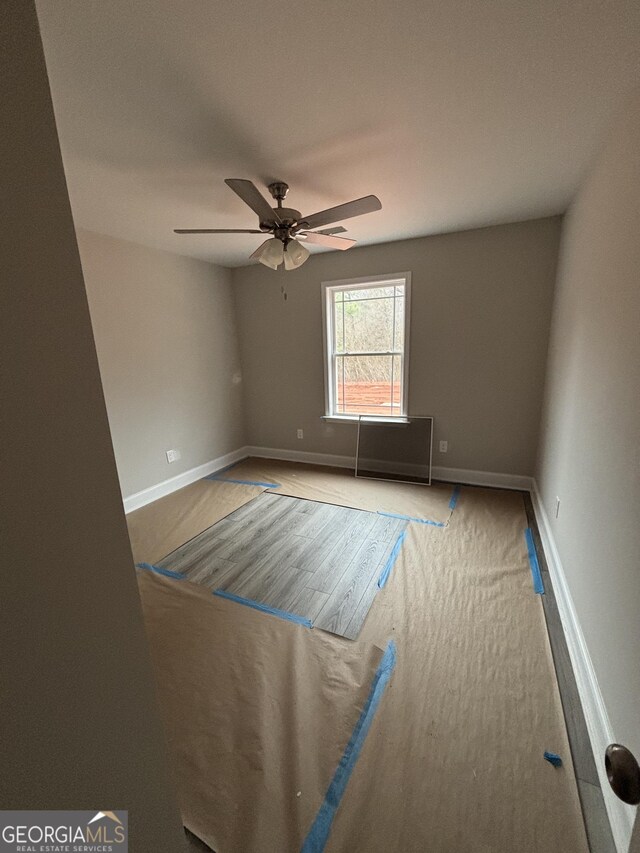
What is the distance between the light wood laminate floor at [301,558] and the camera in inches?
77.7

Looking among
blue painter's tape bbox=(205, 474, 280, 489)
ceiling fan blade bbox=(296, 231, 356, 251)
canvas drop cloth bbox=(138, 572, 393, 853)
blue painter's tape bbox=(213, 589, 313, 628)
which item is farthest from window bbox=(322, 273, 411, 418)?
canvas drop cloth bbox=(138, 572, 393, 853)

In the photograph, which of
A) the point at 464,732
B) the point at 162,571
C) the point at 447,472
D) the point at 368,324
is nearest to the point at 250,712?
the point at 464,732

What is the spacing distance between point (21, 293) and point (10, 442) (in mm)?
220

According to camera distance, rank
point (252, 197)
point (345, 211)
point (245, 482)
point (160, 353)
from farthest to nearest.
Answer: point (245, 482)
point (160, 353)
point (345, 211)
point (252, 197)

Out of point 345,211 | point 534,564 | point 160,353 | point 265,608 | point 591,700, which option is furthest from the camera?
point 160,353

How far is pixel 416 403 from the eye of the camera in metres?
3.58

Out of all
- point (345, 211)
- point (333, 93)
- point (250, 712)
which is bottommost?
point (250, 712)

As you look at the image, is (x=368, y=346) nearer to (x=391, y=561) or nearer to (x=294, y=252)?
(x=294, y=252)

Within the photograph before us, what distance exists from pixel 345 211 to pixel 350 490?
2514mm

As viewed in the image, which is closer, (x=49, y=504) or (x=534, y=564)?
(x=49, y=504)

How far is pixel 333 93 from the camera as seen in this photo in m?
1.33

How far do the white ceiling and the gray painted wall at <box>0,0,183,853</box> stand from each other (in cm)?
97

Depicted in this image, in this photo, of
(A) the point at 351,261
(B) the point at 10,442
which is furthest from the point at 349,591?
(A) the point at 351,261

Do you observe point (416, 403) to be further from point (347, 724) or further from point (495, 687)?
point (347, 724)
